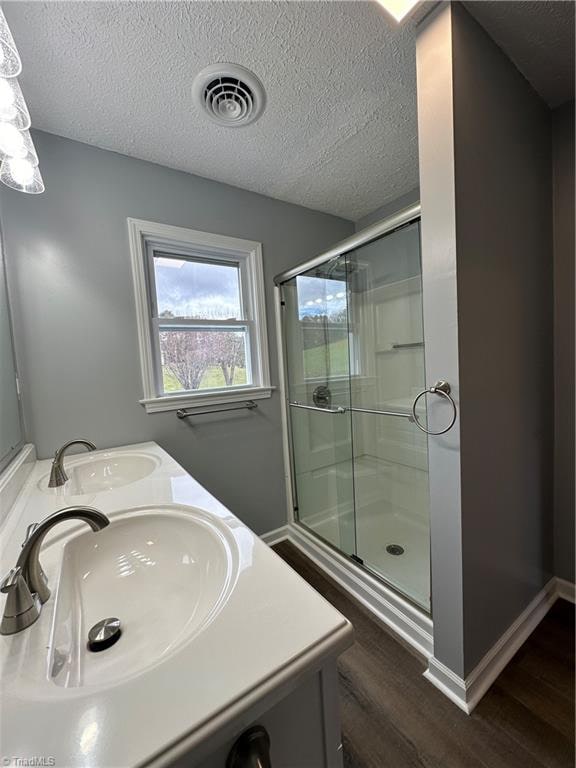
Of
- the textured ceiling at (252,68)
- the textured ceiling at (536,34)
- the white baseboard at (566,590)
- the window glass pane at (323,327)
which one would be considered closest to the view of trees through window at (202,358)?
the window glass pane at (323,327)

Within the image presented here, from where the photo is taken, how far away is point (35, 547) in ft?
1.73

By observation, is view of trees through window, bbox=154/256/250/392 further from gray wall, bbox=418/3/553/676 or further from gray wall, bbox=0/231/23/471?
gray wall, bbox=418/3/553/676

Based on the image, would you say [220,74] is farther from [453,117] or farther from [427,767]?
[427,767]

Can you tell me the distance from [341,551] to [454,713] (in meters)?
0.80

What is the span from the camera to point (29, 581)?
Answer: 0.54 meters

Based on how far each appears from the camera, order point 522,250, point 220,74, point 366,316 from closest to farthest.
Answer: point 220,74
point 522,250
point 366,316

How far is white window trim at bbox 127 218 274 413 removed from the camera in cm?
157

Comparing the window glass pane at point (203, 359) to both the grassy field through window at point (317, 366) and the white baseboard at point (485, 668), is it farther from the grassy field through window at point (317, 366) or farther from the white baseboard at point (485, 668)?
the white baseboard at point (485, 668)

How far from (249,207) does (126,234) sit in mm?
778

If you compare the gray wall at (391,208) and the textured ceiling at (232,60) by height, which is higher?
the textured ceiling at (232,60)

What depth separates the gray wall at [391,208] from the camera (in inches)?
77.3

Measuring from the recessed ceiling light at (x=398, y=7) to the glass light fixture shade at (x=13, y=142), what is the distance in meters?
1.15

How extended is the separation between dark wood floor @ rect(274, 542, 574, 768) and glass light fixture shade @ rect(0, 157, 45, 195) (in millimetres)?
2067

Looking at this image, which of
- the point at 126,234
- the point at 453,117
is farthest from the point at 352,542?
the point at 126,234
